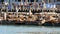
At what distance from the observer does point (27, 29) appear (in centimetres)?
3584

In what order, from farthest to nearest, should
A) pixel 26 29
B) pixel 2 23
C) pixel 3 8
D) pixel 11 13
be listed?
pixel 3 8 < pixel 11 13 < pixel 2 23 < pixel 26 29

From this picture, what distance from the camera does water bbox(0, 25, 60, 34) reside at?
34406 mm

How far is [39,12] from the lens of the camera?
141 feet

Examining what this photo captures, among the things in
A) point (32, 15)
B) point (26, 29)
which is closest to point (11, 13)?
point (32, 15)

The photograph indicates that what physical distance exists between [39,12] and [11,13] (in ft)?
10.2

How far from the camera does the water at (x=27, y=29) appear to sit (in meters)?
34.4

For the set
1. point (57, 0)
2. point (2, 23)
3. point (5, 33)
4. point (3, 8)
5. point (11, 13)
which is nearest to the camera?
point (5, 33)

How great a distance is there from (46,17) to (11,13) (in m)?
4.25

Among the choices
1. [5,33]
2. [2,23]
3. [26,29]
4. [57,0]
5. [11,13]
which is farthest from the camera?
[57,0]

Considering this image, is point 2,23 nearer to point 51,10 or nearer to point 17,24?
point 17,24

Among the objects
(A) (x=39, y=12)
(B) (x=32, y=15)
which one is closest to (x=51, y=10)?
(A) (x=39, y=12)

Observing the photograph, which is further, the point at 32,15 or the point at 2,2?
the point at 2,2

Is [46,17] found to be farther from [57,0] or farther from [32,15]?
[57,0]

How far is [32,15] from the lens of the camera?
39.8m
